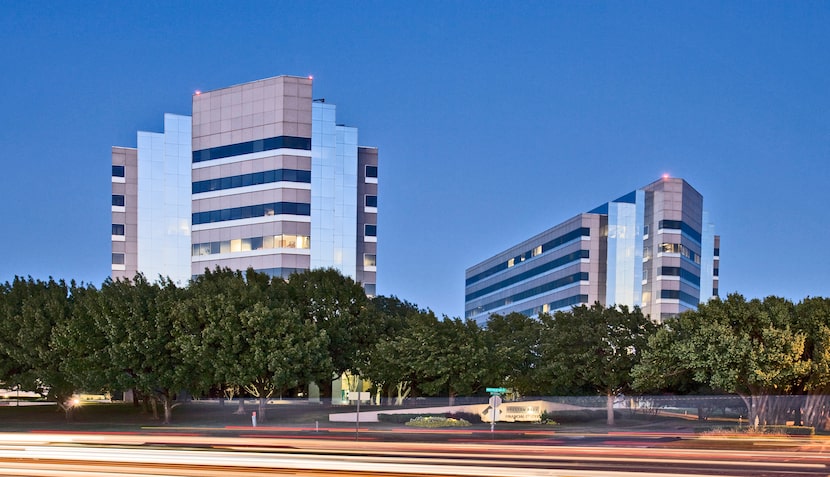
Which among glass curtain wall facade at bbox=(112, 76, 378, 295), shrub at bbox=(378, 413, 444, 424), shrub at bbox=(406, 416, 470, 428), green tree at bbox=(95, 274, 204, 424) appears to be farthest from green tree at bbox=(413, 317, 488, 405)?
glass curtain wall facade at bbox=(112, 76, 378, 295)

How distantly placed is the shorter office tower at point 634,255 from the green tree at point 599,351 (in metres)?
59.1

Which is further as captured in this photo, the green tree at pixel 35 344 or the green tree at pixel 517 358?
the green tree at pixel 517 358

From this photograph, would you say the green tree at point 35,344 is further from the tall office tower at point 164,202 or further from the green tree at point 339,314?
the tall office tower at point 164,202

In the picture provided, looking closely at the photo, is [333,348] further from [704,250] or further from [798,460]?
[704,250]

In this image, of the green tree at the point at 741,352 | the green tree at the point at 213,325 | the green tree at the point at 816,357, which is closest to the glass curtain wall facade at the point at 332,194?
the green tree at the point at 213,325

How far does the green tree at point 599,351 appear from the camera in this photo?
5869 cm

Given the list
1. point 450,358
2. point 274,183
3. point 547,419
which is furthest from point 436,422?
point 274,183

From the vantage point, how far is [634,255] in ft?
403

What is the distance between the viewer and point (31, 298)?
63125 mm

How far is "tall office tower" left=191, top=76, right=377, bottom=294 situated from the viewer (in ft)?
337

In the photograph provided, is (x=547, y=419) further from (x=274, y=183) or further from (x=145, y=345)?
(x=274, y=183)

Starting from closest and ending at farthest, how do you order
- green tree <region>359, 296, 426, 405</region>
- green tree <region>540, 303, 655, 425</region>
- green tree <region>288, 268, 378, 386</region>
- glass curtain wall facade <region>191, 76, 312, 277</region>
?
green tree <region>540, 303, 655, 425</region> → green tree <region>359, 296, 426, 405</region> → green tree <region>288, 268, 378, 386</region> → glass curtain wall facade <region>191, 76, 312, 277</region>

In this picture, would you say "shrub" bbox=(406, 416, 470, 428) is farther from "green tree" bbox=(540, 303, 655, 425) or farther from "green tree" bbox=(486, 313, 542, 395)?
"green tree" bbox=(540, 303, 655, 425)

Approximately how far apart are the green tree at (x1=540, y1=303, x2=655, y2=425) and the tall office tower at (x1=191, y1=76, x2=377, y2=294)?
161 feet
